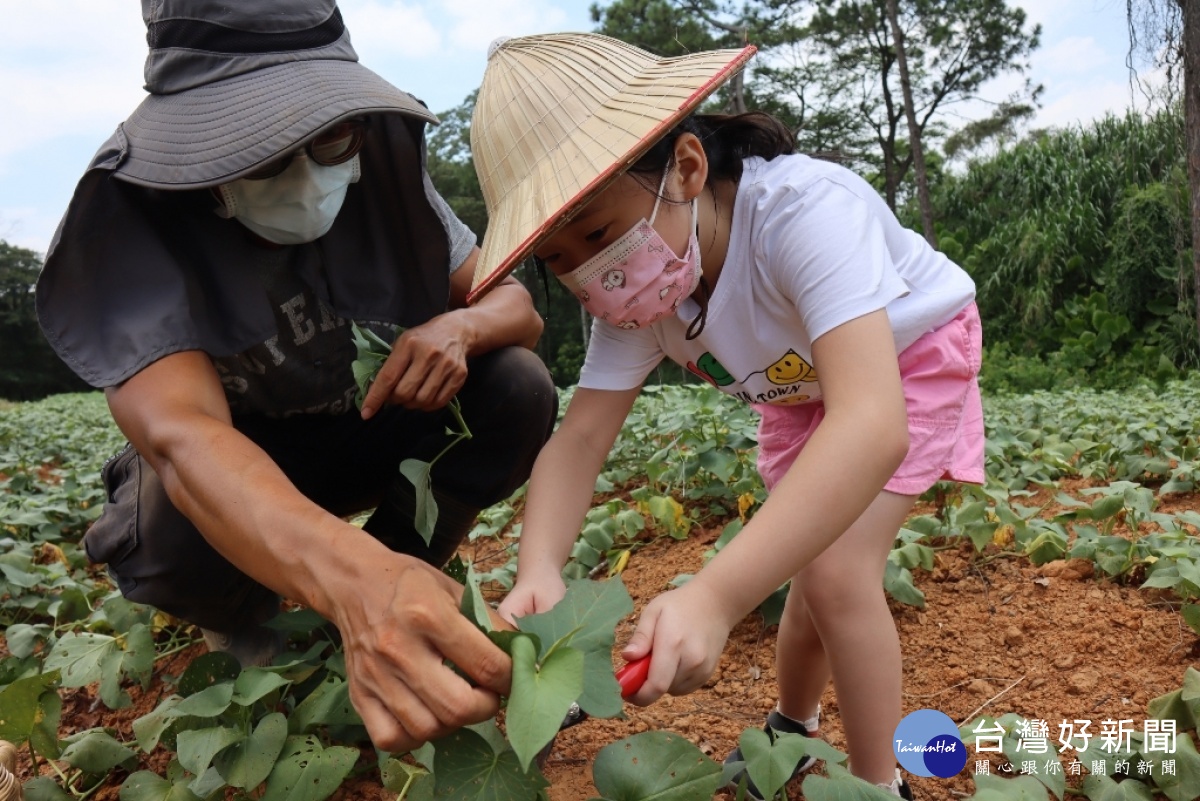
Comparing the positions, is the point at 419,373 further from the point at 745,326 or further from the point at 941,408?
the point at 941,408

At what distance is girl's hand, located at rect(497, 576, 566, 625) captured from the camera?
129 cm

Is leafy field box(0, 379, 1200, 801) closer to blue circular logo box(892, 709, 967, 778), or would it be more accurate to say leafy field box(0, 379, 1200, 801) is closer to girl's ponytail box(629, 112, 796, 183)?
blue circular logo box(892, 709, 967, 778)

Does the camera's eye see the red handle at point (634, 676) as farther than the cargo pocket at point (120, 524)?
No

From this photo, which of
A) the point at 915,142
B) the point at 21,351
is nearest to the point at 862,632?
the point at 915,142

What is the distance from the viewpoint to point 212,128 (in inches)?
49.4

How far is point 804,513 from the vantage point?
1066 mm

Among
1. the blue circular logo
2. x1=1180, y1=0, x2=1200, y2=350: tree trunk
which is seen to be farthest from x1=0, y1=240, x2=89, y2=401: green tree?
the blue circular logo

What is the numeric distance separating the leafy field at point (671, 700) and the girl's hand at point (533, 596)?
0.17 m

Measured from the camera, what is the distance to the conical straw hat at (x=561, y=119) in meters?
1.18

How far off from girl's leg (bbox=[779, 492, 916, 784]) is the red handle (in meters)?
0.43

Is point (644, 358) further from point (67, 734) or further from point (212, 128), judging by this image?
point (67, 734)

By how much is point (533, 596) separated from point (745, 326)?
52cm

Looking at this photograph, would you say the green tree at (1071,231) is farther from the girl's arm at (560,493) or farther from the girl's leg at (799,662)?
the girl's arm at (560,493)

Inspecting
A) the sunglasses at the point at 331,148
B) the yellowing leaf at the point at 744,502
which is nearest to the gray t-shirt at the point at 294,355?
the sunglasses at the point at 331,148
